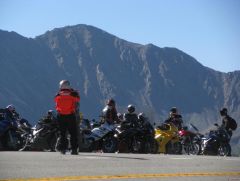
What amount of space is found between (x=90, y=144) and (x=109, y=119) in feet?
4.22

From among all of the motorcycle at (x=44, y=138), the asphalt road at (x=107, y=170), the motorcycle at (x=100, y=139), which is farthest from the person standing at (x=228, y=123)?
the asphalt road at (x=107, y=170)

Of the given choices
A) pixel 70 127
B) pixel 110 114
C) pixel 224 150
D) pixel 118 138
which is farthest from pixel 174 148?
pixel 70 127

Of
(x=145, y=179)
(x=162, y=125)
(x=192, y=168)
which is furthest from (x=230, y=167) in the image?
(x=162, y=125)

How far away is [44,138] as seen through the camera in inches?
799

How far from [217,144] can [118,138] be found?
12.3 ft

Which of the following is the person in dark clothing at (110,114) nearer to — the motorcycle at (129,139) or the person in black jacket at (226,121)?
the motorcycle at (129,139)

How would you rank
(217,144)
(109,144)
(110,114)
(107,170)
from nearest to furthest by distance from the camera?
(107,170), (109,144), (110,114), (217,144)

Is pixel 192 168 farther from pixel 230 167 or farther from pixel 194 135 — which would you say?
pixel 194 135

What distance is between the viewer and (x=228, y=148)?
74.3 feet

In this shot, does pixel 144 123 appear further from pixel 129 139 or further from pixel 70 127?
pixel 70 127

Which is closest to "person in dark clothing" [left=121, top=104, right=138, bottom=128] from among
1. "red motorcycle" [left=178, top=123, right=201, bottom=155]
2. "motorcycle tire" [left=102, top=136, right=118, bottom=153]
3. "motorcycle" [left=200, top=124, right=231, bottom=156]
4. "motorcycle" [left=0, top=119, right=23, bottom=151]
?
"motorcycle tire" [left=102, top=136, right=118, bottom=153]

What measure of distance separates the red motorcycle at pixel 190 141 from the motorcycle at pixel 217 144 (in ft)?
1.84

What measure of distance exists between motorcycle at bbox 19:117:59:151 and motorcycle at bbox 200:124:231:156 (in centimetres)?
574

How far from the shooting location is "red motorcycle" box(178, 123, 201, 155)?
23844 mm
